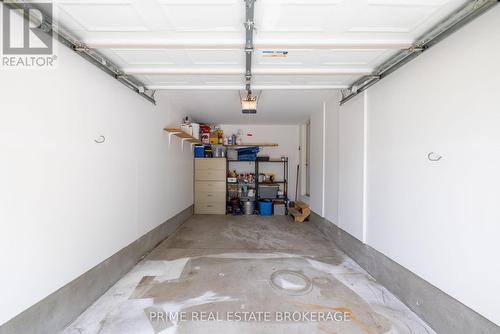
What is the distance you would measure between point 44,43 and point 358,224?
11.2ft

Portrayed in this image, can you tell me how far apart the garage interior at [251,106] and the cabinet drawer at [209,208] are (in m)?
2.29

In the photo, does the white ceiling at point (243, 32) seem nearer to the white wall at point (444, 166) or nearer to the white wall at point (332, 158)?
the white wall at point (444, 166)

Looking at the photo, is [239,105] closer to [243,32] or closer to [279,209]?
[243,32]

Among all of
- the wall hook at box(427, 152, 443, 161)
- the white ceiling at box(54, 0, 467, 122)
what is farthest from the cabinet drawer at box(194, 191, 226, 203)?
the wall hook at box(427, 152, 443, 161)

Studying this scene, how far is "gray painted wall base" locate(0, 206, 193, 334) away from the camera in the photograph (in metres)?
1.42

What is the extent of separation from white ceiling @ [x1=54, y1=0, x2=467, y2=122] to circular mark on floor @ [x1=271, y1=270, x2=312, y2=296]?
216cm

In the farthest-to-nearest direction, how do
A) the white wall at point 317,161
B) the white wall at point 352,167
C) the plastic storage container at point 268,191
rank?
the plastic storage container at point 268,191, the white wall at point 317,161, the white wall at point 352,167

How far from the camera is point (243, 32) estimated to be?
170 cm

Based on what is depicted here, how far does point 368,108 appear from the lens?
262 cm

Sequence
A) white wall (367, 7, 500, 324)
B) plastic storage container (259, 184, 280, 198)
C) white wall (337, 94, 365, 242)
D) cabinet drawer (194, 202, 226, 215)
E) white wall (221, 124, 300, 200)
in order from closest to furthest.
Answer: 1. white wall (367, 7, 500, 324)
2. white wall (337, 94, 365, 242)
3. cabinet drawer (194, 202, 226, 215)
4. plastic storage container (259, 184, 280, 198)
5. white wall (221, 124, 300, 200)

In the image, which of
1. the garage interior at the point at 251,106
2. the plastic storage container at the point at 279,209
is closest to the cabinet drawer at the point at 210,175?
the plastic storage container at the point at 279,209

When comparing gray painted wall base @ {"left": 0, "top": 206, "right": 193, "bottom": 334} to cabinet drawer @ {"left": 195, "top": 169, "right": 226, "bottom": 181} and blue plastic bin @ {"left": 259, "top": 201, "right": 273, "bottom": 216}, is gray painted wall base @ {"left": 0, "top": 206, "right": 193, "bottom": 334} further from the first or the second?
blue plastic bin @ {"left": 259, "top": 201, "right": 273, "bottom": 216}

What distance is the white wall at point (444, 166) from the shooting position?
135cm

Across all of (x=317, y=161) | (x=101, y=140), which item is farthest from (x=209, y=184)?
(x=101, y=140)
